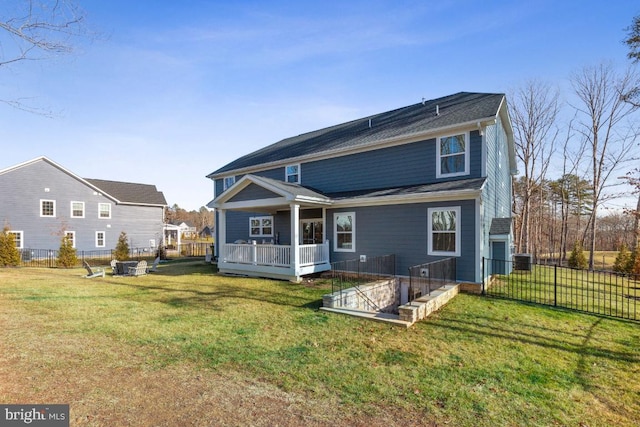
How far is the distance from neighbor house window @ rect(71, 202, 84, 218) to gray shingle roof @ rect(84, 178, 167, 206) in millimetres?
2502

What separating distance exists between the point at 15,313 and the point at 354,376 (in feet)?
26.4

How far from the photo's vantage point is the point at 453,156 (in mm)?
11000

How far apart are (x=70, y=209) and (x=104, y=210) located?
2.41 m

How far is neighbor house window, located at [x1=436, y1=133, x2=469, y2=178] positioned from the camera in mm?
10680

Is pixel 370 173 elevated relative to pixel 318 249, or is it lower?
elevated

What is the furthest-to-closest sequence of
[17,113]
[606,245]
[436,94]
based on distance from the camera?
1. [606,245]
2. [436,94]
3. [17,113]

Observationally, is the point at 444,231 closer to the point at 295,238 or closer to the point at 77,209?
the point at 295,238

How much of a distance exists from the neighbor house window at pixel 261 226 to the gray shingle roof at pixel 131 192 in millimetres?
17963

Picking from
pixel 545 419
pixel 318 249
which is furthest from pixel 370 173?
pixel 545 419

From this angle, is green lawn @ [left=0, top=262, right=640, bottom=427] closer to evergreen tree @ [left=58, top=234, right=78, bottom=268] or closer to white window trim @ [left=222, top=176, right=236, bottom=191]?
evergreen tree @ [left=58, top=234, right=78, bottom=268]

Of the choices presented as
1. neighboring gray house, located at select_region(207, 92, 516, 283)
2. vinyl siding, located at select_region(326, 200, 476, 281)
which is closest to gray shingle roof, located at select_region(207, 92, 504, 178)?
neighboring gray house, located at select_region(207, 92, 516, 283)

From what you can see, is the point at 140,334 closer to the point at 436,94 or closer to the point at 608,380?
the point at 608,380

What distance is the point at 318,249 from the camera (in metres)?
12.7

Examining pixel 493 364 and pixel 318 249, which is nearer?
pixel 493 364
